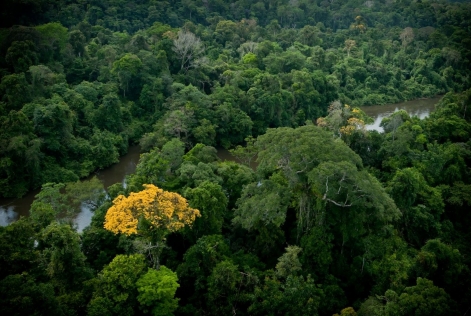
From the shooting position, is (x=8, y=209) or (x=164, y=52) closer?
(x=8, y=209)

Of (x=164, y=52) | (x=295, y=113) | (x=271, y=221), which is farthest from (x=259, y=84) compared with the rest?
(x=271, y=221)

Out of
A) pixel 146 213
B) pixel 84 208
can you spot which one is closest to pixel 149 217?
pixel 146 213

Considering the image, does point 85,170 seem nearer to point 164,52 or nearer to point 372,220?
point 164,52

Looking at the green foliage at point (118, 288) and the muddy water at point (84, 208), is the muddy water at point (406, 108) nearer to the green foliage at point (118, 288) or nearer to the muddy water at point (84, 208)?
the muddy water at point (84, 208)

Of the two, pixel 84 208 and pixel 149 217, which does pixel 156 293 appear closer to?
pixel 149 217

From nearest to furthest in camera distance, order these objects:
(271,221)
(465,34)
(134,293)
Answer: (134,293) < (271,221) < (465,34)
